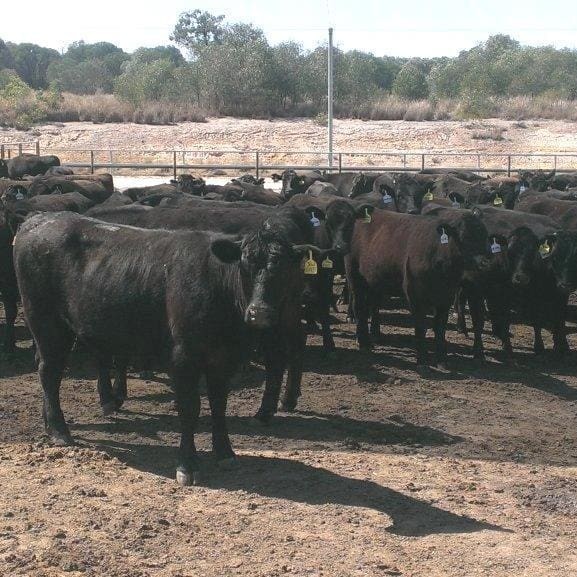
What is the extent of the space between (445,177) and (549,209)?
686 cm

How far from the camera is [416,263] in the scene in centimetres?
1058

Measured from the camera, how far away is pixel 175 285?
6691mm

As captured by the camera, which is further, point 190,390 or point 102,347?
point 102,347

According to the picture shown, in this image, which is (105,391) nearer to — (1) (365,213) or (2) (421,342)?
(2) (421,342)

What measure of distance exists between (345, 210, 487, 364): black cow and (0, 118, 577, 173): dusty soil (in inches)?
1253

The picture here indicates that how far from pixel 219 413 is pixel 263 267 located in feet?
3.81

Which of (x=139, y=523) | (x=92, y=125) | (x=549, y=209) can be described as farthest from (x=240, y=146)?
(x=139, y=523)

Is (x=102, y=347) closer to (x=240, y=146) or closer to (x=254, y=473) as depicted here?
(x=254, y=473)

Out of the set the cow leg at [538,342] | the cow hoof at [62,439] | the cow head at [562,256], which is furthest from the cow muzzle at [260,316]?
the cow leg at [538,342]

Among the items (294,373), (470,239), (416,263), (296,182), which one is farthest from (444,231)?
(296,182)

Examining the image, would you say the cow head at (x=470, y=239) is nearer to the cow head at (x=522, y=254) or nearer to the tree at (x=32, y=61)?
the cow head at (x=522, y=254)

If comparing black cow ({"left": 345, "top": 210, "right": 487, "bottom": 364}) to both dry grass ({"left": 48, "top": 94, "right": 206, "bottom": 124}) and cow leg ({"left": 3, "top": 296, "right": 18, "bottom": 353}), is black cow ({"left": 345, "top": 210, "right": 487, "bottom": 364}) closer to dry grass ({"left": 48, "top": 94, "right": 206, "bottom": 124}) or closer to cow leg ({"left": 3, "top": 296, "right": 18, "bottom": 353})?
cow leg ({"left": 3, "top": 296, "right": 18, "bottom": 353})

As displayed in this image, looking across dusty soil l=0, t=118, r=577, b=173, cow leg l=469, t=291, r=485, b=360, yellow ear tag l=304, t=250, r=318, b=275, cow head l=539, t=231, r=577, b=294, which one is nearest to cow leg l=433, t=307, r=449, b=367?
cow leg l=469, t=291, r=485, b=360

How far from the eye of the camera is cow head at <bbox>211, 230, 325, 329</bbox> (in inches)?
246
